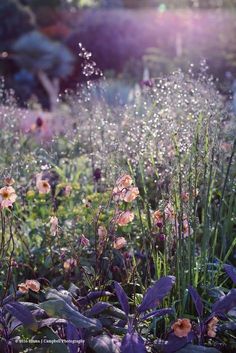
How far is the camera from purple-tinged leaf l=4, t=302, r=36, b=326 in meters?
1.95

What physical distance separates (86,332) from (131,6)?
22.9m

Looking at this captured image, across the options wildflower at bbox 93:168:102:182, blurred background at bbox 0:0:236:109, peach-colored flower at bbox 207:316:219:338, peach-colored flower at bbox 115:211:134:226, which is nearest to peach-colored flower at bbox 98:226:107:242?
peach-colored flower at bbox 115:211:134:226

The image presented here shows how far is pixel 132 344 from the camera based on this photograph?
1.87 metres


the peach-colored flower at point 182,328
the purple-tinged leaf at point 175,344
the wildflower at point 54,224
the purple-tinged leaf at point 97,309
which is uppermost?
the wildflower at point 54,224

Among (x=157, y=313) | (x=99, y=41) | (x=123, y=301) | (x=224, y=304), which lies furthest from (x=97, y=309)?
(x=99, y=41)

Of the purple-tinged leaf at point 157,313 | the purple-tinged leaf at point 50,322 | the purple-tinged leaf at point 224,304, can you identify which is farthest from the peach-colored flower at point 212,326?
the purple-tinged leaf at point 50,322

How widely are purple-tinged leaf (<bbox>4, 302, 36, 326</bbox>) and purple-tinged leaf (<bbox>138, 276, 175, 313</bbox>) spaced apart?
34 centimetres

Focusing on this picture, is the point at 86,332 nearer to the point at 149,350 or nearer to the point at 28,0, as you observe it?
the point at 149,350

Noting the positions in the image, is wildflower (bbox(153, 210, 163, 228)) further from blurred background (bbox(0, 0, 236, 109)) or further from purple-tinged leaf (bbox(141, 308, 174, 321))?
blurred background (bbox(0, 0, 236, 109))

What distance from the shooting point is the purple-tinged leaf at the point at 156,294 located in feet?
6.61

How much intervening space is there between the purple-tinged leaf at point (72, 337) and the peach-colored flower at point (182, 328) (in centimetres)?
29

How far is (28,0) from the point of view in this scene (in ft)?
67.6

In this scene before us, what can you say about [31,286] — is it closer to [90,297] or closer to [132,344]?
[90,297]

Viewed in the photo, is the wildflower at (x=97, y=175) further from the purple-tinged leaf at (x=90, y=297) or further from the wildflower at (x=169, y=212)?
the purple-tinged leaf at (x=90, y=297)
